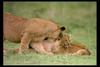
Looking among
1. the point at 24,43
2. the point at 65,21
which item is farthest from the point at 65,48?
the point at 65,21

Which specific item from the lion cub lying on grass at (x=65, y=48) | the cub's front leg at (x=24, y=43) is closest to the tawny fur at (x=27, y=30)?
the cub's front leg at (x=24, y=43)

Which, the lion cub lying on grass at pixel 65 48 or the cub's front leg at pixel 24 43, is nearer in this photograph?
the cub's front leg at pixel 24 43

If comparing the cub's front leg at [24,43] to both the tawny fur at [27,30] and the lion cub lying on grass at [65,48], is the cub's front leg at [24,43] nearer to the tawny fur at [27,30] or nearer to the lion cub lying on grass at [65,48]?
the tawny fur at [27,30]

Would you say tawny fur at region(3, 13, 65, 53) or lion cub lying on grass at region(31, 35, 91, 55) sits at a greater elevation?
tawny fur at region(3, 13, 65, 53)

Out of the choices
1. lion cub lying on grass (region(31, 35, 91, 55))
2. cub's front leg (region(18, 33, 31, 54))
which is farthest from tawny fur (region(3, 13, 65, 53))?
lion cub lying on grass (region(31, 35, 91, 55))

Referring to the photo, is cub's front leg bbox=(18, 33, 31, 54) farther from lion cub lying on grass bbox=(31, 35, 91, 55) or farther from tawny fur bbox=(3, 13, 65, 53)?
lion cub lying on grass bbox=(31, 35, 91, 55)

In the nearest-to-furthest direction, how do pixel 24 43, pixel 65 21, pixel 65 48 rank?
1. pixel 24 43
2. pixel 65 48
3. pixel 65 21

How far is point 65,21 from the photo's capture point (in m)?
7.92

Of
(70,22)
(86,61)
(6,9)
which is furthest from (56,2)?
(86,61)

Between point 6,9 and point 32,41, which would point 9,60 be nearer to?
point 32,41

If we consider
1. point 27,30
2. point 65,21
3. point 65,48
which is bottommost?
point 65,48

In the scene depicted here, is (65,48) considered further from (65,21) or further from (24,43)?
(65,21)

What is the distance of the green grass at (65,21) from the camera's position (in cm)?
664

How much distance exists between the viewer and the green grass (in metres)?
6.64
